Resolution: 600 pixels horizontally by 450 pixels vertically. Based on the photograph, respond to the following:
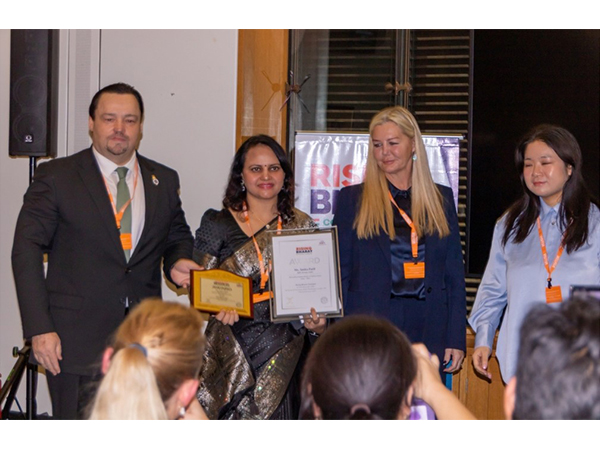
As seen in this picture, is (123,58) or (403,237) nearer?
(403,237)

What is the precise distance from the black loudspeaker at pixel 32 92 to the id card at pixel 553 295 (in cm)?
285

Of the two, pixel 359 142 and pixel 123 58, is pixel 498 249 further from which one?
pixel 123 58

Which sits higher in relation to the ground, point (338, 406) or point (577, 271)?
point (577, 271)

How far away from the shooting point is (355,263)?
3.31 m

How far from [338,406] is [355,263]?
1836mm

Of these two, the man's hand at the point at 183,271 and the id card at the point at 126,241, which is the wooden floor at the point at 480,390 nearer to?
the man's hand at the point at 183,271

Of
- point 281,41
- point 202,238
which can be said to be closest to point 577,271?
point 202,238

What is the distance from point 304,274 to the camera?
124 inches

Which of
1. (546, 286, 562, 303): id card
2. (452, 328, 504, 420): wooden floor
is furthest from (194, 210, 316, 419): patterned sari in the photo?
(452, 328, 504, 420): wooden floor

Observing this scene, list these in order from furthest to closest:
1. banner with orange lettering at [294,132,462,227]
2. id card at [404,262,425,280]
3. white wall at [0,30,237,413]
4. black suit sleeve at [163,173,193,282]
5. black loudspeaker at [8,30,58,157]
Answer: white wall at [0,30,237,413]
banner with orange lettering at [294,132,462,227]
black loudspeaker at [8,30,58,157]
black suit sleeve at [163,173,193,282]
id card at [404,262,425,280]

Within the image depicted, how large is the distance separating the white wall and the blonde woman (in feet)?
4.85

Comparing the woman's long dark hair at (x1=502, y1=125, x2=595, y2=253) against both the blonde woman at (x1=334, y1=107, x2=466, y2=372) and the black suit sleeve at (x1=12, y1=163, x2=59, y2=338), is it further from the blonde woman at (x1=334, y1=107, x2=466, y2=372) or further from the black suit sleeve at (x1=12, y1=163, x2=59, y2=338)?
the black suit sleeve at (x1=12, y1=163, x2=59, y2=338)

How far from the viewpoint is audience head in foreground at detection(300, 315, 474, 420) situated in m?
1.48

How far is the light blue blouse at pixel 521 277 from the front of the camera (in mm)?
2955
